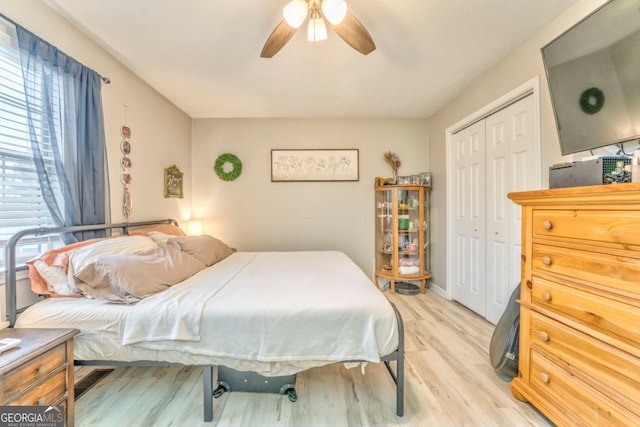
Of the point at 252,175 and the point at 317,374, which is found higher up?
the point at 252,175

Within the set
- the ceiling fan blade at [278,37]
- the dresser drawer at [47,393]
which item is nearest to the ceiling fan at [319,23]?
the ceiling fan blade at [278,37]

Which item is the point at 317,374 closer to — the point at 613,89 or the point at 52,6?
the point at 613,89

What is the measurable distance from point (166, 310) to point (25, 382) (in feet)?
1.83

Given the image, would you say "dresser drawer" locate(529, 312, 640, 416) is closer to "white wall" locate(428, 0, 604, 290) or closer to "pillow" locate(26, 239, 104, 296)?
"white wall" locate(428, 0, 604, 290)

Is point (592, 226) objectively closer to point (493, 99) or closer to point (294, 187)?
point (493, 99)

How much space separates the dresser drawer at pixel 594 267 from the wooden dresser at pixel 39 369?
2.49m

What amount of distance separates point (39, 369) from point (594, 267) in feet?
8.38

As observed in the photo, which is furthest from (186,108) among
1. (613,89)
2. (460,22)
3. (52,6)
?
(613,89)

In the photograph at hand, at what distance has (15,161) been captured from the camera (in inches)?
62.2

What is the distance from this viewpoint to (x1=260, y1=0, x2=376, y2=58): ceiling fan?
1.50 m

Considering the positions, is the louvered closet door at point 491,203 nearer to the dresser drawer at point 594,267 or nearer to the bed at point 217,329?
the dresser drawer at point 594,267

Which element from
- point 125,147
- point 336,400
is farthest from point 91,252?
point 336,400

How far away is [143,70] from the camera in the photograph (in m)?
2.52

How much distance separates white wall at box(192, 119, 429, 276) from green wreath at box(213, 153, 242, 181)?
0.08 metres
